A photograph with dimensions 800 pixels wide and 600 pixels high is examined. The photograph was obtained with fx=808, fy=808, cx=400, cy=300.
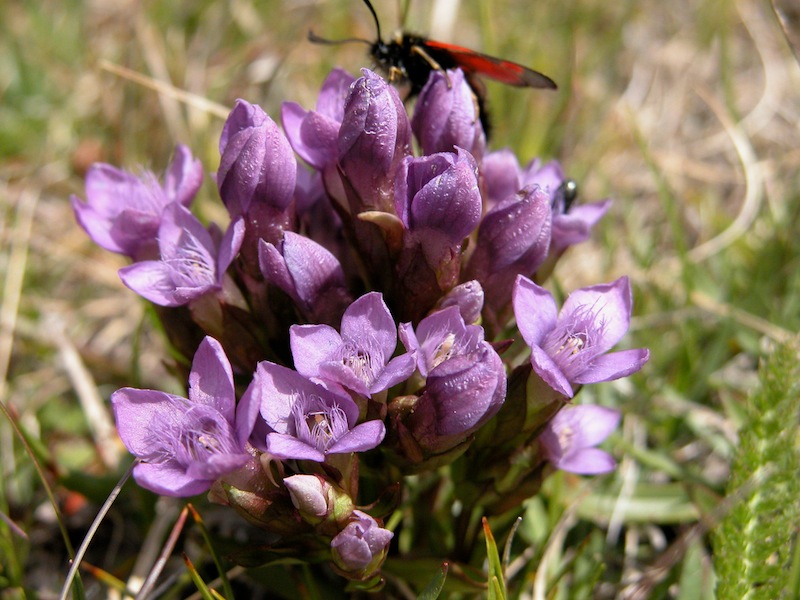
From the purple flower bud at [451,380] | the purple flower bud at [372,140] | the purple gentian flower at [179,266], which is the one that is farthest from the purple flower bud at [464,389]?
the purple gentian flower at [179,266]

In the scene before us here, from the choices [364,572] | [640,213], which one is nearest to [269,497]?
[364,572]

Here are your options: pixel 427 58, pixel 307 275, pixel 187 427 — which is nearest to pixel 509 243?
→ pixel 307 275

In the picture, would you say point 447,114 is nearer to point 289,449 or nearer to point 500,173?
point 500,173

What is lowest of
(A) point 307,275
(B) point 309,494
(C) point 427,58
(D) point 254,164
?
(B) point 309,494

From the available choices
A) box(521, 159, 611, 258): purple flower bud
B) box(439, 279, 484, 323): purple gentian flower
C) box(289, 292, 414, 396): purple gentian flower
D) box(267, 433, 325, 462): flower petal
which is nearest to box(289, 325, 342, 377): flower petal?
box(289, 292, 414, 396): purple gentian flower

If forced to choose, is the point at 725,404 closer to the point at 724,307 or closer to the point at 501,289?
the point at 724,307

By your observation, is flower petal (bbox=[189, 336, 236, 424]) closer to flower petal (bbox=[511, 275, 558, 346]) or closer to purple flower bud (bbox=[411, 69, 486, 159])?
flower petal (bbox=[511, 275, 558, 346])
